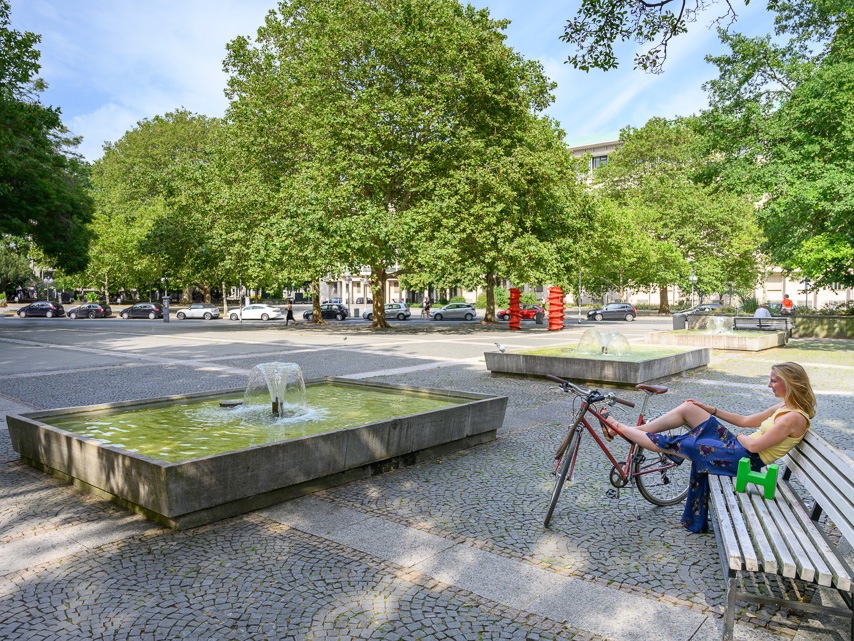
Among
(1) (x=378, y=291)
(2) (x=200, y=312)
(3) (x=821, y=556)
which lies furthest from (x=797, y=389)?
(2) (x=200, y=312)

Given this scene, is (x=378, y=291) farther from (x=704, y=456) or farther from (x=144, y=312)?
(x=144, y=312)

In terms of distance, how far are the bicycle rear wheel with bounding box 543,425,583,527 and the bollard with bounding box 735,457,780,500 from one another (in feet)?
4.05

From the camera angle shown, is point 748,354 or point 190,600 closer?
point 190,600

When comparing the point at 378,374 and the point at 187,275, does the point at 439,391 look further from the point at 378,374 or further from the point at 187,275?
the point at 187,275

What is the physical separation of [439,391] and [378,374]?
544 cm

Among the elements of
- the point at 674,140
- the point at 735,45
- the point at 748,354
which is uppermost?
the point at 674,140

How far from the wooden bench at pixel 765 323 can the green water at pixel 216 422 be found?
19.6 meters

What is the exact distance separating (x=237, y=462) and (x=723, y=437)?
3775mm

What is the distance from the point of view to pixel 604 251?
1618 inches

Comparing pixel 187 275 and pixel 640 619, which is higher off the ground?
pixel 187 275

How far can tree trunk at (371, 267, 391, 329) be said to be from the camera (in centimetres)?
3119

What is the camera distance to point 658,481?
620cm

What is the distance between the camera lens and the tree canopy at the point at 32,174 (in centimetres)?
2292

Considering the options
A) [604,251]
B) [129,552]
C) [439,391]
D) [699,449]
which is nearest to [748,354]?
[439,391]
